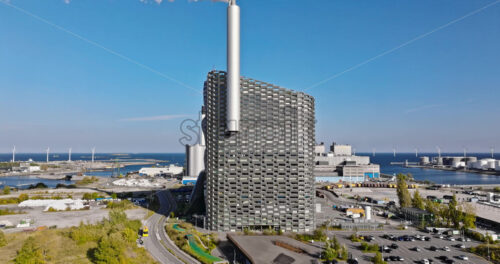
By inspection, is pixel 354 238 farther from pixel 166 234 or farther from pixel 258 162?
pixel 166 234

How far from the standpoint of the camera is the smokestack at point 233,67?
78688mm

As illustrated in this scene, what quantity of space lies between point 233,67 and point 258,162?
85.1 feet

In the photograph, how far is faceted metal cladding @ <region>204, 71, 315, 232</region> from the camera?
8100 centimetres

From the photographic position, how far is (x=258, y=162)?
81.8 metres

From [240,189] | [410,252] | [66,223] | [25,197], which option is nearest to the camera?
[410,252]

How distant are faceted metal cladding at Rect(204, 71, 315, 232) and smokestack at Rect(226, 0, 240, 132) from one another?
280 centimetres

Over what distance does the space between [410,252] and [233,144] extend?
47351 mm

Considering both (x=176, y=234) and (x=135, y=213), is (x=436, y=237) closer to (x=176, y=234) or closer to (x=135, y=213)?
(x=176, y=234)

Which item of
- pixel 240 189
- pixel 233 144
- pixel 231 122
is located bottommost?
pixel 240 189

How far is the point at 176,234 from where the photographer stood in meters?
76.8

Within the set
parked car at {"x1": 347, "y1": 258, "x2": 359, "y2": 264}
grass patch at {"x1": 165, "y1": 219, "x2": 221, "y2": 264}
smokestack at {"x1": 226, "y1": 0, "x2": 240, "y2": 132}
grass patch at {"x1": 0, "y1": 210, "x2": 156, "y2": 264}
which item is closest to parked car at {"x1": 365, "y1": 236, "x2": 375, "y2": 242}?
parked car at {"x1": 347, "y1": 258, "x2": 359, "y2": 264}

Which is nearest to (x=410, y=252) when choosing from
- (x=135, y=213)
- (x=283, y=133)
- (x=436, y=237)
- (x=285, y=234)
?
(x=436, y=237)

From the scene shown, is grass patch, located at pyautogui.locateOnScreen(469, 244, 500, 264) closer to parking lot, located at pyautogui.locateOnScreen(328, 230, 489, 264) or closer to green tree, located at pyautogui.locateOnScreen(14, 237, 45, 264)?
parking lot, located at pyautogui.locateOnScreen(328, 230, 489, 264)

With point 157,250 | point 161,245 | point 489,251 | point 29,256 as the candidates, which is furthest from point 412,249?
point 29,256
